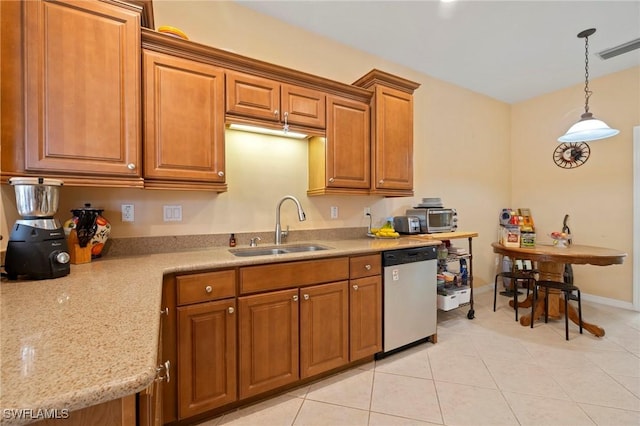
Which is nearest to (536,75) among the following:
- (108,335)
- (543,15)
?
(543,15)

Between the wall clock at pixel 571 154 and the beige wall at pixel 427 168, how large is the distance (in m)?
0.10

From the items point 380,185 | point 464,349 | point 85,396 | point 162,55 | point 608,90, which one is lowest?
point 464,349

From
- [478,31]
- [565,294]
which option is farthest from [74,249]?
[565,294]

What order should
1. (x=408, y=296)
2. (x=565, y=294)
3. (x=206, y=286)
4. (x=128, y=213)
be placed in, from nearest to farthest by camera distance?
(x=206, y=286) → (x=128, y=213) → (x=408, y=296) → (x=565, y=294)

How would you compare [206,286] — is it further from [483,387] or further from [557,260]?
[557,260]

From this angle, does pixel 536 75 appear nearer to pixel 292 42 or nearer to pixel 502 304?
pixel 502 304

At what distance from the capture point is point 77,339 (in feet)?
2.11

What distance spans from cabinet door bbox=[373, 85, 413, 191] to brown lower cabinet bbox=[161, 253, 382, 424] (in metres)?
0.86

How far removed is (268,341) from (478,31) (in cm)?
326

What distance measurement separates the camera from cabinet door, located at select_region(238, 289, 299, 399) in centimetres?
163

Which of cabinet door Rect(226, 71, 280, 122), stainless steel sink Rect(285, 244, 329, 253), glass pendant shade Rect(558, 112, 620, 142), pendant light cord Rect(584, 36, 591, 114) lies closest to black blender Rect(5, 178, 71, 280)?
cabinet door Rect(226, 71, 280, 122)

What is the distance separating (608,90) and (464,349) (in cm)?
381

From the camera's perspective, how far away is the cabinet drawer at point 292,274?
5.38ft

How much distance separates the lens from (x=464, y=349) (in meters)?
2.38
